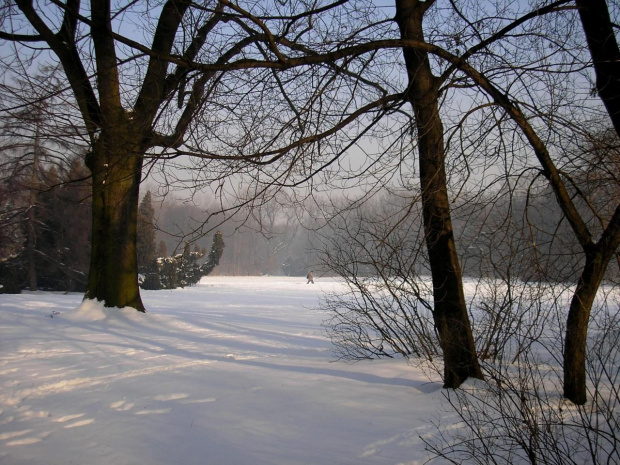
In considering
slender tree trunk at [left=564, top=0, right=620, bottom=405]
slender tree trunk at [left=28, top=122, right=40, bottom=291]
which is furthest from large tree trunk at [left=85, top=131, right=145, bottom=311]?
slender tree trunk at [left=28, top=122, right=40, bottom=291]

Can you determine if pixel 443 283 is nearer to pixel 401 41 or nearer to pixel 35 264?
pixel 401 41

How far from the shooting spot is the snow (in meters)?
2.79

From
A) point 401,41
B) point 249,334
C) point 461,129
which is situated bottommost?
point 249,334

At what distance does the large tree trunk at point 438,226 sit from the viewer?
13.1 ft

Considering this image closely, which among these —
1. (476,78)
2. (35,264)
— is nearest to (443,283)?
(476,78)

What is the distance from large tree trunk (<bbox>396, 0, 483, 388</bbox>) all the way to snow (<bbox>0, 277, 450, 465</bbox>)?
417 mm

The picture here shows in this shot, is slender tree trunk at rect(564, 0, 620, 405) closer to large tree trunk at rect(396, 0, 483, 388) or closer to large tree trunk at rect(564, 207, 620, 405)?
large tree trunk at rect(564, 207, 620, 405)

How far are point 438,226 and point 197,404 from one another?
2.77 metres

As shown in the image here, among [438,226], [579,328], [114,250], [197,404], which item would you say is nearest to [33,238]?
[114,250]

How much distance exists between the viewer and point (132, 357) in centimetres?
564

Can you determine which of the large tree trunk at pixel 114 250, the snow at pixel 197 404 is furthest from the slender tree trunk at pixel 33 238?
the snow at pixel 197 404

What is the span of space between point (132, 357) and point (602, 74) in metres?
6.02

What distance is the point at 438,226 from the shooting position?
4145 millimetres

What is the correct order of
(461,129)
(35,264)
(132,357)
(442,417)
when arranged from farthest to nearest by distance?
(35,264) → (132,357) → (461,129) → (442,417)
